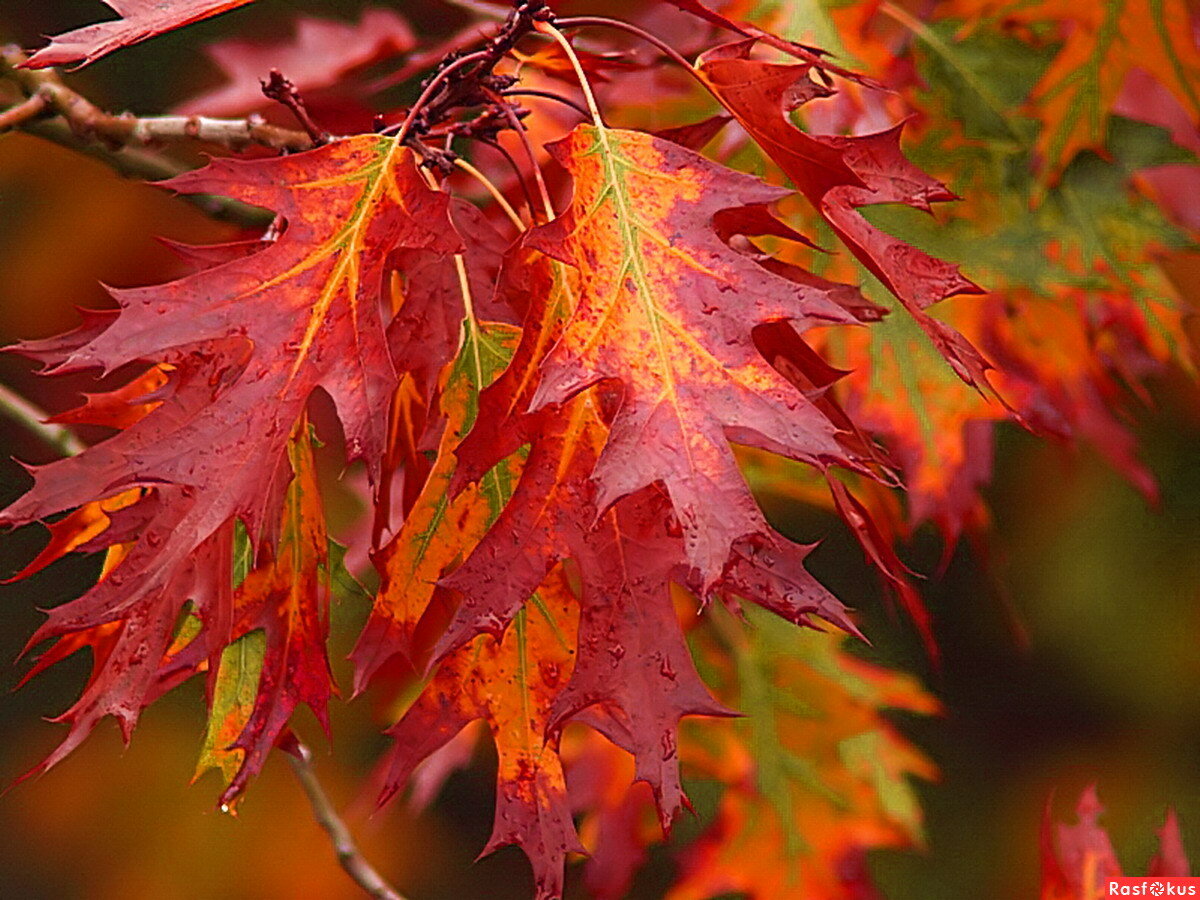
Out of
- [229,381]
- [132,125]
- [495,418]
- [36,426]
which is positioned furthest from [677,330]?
[36,426]

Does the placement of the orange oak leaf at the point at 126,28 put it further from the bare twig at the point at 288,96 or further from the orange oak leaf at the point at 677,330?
the orange oak leaf at the point at 677,330

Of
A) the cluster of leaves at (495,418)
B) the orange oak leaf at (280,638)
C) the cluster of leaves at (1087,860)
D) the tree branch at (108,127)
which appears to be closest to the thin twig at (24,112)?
the tree branch at (108,127)

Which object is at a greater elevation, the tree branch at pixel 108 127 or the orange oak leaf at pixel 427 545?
the tree branch at pixel 108 127

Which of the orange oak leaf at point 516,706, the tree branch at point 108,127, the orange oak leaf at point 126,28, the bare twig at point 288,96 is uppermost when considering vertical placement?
the orange oak leaf at point 126,28

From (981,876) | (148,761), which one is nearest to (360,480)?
(148,761)

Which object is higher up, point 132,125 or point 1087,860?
point 132,125

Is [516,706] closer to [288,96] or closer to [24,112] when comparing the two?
[288,96]
